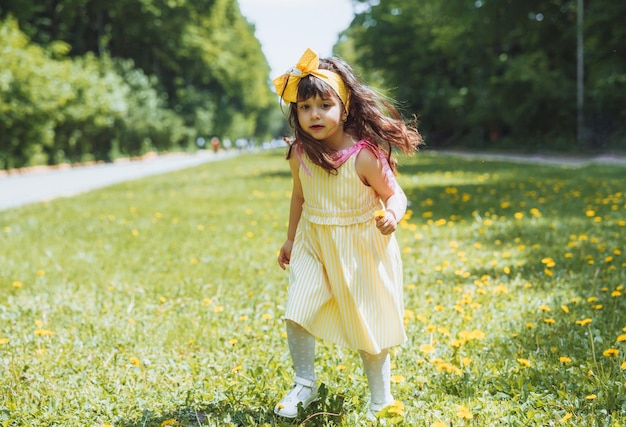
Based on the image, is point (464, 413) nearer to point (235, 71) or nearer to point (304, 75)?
point (304, 75)

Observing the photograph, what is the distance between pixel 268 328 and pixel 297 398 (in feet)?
3.84

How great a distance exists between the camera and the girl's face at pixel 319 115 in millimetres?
2455

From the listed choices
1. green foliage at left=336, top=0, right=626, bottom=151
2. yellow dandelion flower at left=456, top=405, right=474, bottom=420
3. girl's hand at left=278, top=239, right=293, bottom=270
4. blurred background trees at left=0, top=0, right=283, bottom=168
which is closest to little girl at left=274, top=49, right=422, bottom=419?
girl's hand at left=278, top=239, right=293, bottom=270

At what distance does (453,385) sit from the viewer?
2.83 metres

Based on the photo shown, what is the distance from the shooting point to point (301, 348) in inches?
102

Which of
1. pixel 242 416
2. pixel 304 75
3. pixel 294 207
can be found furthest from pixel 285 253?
pixel 304 75

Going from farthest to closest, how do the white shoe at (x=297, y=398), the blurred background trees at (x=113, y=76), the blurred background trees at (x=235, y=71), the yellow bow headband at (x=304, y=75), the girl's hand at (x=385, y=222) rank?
the blurred background trees at (x=113, y=76) → the blurred background trees at (x=235, y=71) → the white shoe at (x=297, y=398) → the yellow bow headband at (x=304, y=75) → the girl's hand at (x=385, y=222)

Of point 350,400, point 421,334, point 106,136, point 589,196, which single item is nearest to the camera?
point 350,400

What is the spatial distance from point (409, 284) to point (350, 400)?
193 cm

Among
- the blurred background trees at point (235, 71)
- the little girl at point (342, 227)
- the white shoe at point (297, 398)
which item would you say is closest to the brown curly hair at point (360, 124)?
the little girl at point (342, 227)

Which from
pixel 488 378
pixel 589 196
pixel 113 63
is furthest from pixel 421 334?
pixel 113 63

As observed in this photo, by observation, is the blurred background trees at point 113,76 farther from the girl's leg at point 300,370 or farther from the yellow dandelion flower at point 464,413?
the yellow dandelion flower at point 464,413

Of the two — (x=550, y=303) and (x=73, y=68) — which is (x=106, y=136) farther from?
(x=550, y=303)

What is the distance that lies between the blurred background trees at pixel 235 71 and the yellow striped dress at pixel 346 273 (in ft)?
44.3
